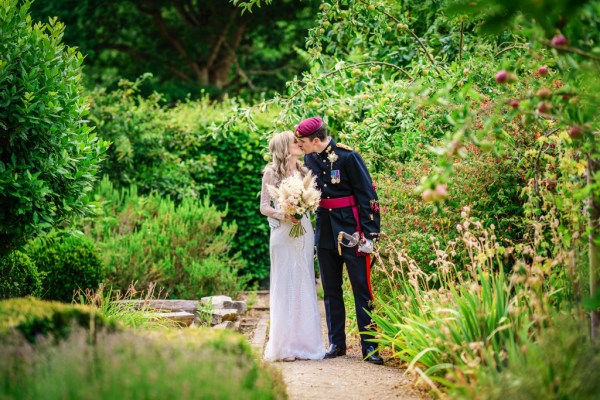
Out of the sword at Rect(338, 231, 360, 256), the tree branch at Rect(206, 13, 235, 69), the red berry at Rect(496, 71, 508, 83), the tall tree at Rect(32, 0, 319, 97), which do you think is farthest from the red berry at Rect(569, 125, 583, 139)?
the tree branch at Rect(206, 13, 235, 69)

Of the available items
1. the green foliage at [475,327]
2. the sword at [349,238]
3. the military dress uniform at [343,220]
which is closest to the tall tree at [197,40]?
the military dress uniform at [343,220]

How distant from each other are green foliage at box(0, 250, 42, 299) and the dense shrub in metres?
3.70

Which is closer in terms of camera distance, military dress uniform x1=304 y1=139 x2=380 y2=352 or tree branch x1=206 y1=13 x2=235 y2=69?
military dress uniform x1=304 y1=139 x2=380 y2=352

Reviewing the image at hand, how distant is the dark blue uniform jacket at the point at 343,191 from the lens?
622cm

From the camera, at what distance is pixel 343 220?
20.7ft

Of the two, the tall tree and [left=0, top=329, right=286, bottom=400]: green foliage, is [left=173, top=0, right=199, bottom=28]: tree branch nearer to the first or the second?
the tall tree

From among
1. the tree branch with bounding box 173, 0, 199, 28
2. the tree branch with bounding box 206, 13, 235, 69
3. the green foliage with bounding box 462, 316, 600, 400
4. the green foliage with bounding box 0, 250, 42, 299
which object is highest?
the tree branch with bounding box 173, 0, 199, 28

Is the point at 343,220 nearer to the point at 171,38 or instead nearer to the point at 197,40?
the point at 197,40

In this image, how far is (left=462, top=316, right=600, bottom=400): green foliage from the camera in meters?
3.64

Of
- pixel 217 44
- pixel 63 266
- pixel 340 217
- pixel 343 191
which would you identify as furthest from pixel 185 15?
pixel 340 217

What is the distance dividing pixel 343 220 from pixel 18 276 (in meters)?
3.18

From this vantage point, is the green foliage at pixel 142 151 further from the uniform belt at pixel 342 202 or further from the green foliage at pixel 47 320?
the green foliage at pixel 47 320

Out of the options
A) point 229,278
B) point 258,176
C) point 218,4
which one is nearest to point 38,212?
point 229,278

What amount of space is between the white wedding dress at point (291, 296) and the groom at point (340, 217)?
0.15 metres
